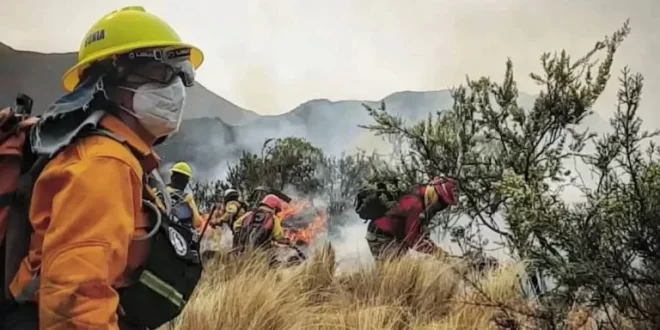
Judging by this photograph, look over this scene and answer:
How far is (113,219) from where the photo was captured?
1156 mm

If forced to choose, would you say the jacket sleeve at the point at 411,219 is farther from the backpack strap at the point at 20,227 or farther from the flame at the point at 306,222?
the backpack strap at the point at 20,227

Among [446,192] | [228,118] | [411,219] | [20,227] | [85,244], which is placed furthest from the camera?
[228,118]

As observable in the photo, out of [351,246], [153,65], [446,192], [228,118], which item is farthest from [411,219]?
[153,65]

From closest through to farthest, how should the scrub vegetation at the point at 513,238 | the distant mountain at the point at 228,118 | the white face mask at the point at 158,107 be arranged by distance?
1. the white face mask at the point at 158,107
2. the scrub vegetation at the point at 513,238
3. the distant mountain at the point at 228,118

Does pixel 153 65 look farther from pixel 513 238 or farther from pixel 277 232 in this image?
pixel 277 232

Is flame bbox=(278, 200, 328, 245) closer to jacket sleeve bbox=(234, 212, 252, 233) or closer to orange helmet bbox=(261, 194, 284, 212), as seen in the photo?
orange helmet bbox=(261, 194, 284, 212)

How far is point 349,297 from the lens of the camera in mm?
3113

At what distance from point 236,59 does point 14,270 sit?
3.74 meters

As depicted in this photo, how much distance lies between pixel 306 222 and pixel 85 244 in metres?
4.19

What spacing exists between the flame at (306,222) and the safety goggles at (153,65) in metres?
3.50

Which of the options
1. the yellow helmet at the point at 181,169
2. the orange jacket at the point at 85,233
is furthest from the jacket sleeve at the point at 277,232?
the orange jacket at the point at 85,233

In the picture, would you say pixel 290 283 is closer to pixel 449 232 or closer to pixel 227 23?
pixel 449 232

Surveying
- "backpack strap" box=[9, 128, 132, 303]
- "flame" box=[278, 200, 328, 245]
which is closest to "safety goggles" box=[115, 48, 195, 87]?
"backpack strap" box=[9, 128, 132, 303]

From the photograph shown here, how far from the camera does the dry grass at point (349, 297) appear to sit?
2.59 metres
